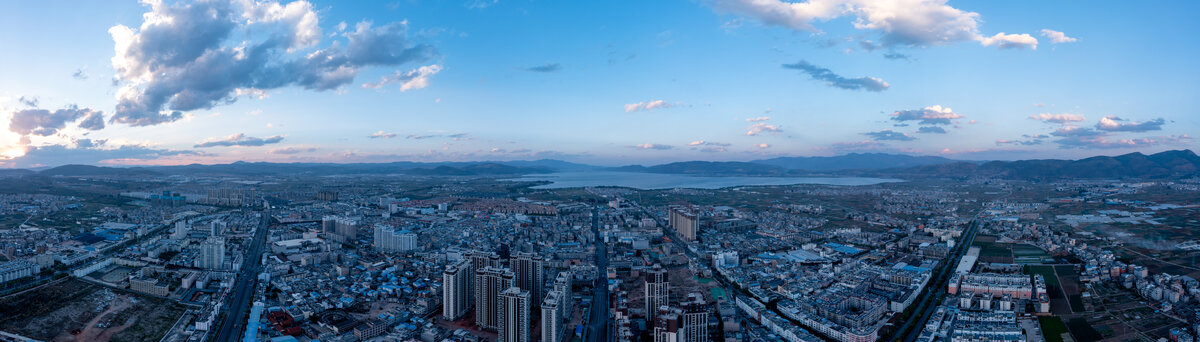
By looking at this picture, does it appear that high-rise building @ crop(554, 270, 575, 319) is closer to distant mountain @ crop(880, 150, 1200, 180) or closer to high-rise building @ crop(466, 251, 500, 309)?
high-rise building @ crop(466, 251, 500, 309)

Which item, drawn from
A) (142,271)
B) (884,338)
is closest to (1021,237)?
(884,338)

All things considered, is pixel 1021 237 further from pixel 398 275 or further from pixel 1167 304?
pixel 398 275

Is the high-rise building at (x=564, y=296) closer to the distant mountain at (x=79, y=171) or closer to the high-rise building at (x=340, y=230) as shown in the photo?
the high-rise building at (x=340, y=230)

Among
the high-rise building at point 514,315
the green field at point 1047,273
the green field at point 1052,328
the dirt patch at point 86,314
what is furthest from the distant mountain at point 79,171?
the green field at point 1052,328

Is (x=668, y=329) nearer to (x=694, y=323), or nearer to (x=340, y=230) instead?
(x=694, y=323)

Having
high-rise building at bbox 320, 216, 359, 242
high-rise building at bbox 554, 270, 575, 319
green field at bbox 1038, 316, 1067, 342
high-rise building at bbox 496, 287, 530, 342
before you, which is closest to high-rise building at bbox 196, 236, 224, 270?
high-rise building at bbox 320, 216, 359, 242
